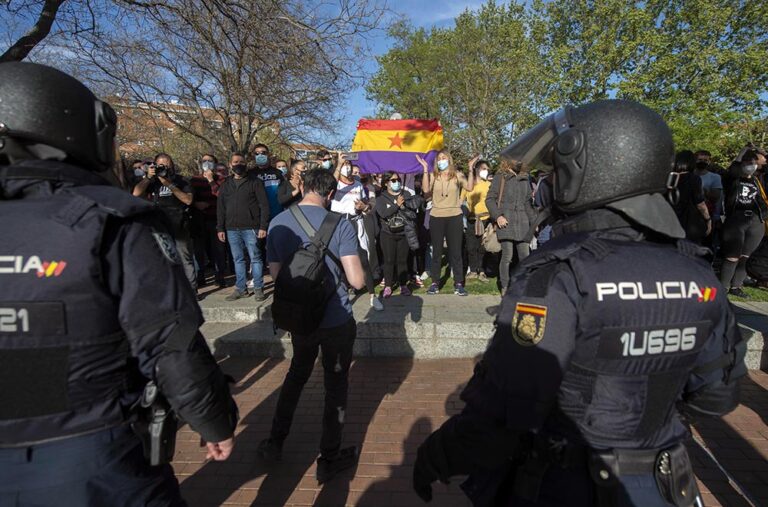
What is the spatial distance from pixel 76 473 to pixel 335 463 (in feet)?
6.25

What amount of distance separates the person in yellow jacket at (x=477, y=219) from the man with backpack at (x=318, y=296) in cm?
439

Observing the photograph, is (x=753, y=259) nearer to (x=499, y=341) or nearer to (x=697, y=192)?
(x=697, y=192)

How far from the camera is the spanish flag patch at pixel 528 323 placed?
1156 mm

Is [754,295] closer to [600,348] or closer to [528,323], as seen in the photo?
[600,348]

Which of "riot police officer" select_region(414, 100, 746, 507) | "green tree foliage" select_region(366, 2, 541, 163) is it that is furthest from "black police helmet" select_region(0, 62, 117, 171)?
"green tree foliage" select_region(366, 2, 541, 163)

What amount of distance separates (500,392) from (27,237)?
1.41 m

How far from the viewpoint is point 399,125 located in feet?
27.1

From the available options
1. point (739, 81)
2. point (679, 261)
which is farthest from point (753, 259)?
point (739, 81)

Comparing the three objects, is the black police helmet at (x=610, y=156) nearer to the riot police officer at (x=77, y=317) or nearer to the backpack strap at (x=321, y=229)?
the riot police officer at (x=77, y=317)

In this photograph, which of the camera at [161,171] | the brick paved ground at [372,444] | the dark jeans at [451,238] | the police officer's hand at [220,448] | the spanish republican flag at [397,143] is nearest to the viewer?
the police officer's hand at [220,448]

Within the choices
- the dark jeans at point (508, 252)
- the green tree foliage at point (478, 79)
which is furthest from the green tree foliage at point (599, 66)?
the dark jeans at point (508, 252)

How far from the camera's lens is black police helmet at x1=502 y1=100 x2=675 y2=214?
130cm

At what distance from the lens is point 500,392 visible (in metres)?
1.17

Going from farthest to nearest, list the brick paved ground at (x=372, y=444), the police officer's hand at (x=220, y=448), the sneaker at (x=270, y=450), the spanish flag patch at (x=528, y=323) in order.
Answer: the sneaker at (x=270, y=450) → the brick paved ground at (x=372, y=444) → the police officer's hand at (x=220, y=448) → the spanish flag patch at (x=528, y=323)
